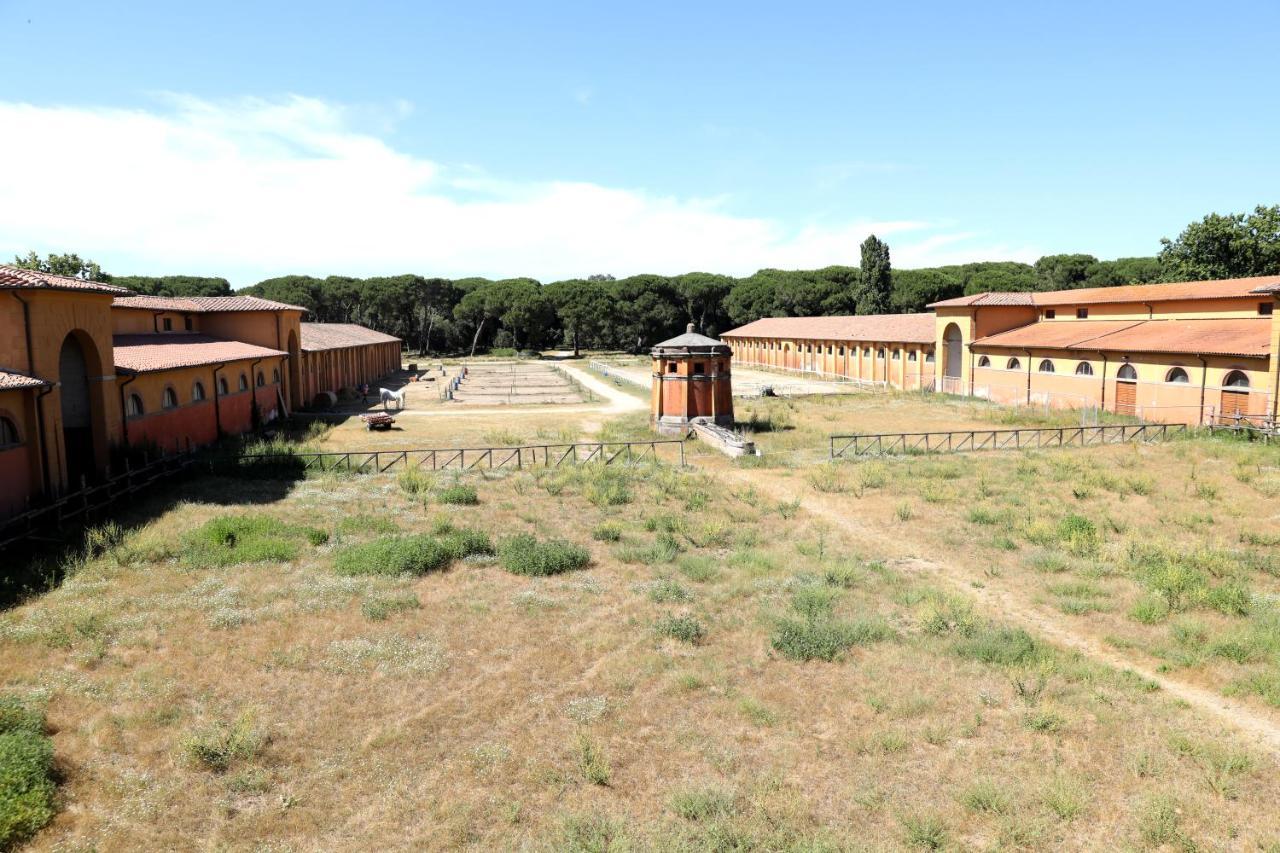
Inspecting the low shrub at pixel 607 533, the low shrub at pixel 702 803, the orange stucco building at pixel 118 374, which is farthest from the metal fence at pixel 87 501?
the low shrub at pixel 702 803

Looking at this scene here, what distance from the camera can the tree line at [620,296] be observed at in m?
91.7

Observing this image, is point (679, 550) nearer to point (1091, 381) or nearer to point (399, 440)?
point (399, 440)

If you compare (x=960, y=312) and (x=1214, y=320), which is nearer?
(x=1214, y=320)

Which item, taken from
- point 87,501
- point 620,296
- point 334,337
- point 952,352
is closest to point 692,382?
point 87,501

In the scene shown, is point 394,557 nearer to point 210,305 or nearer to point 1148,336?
point 210,305

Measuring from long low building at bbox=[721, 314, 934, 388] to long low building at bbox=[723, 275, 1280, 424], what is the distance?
0.51 ft

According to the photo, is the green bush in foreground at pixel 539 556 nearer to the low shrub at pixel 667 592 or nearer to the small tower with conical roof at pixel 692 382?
the low shrub at pixel 667 592

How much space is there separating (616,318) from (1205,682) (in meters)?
97.9

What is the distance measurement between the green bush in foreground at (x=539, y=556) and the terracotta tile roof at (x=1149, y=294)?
104 feet

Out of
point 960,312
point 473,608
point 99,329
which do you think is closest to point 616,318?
point 960,312

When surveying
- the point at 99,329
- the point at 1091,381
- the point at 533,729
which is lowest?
the point at 533,729

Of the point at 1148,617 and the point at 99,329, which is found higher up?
the point at 99,329

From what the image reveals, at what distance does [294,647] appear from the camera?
13.5 meters

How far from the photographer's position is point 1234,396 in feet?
114
